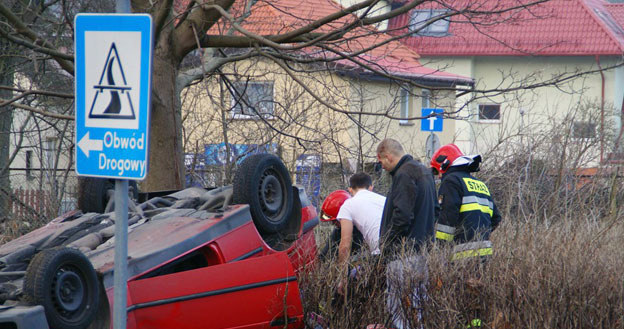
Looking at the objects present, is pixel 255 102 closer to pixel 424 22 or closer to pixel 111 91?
pixel 424 22

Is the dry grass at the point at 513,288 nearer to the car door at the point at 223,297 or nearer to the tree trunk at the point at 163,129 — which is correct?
the car door at the point at 223,297

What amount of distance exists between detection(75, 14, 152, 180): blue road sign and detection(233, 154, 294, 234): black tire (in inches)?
79.7

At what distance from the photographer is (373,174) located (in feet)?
40.0

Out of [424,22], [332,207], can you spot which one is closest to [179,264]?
[332,207]

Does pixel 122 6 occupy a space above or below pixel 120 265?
above

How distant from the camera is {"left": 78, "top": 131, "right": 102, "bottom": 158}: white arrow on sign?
13.4 ft

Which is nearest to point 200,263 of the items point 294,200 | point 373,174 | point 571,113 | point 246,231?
point 246,231

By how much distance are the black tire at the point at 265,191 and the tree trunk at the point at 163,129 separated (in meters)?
3.04

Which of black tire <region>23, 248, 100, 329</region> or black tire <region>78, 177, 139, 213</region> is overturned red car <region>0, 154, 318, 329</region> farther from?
black tire <region>78, 177, 139, 213</region>

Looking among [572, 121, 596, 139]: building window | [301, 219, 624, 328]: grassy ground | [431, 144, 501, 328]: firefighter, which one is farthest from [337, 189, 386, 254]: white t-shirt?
[572, 121, 596, 139]: building window

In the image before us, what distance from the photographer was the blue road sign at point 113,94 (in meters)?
3.98

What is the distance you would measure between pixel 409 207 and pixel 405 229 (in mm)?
179

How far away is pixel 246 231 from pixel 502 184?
678 centimetres

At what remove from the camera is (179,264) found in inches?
224
